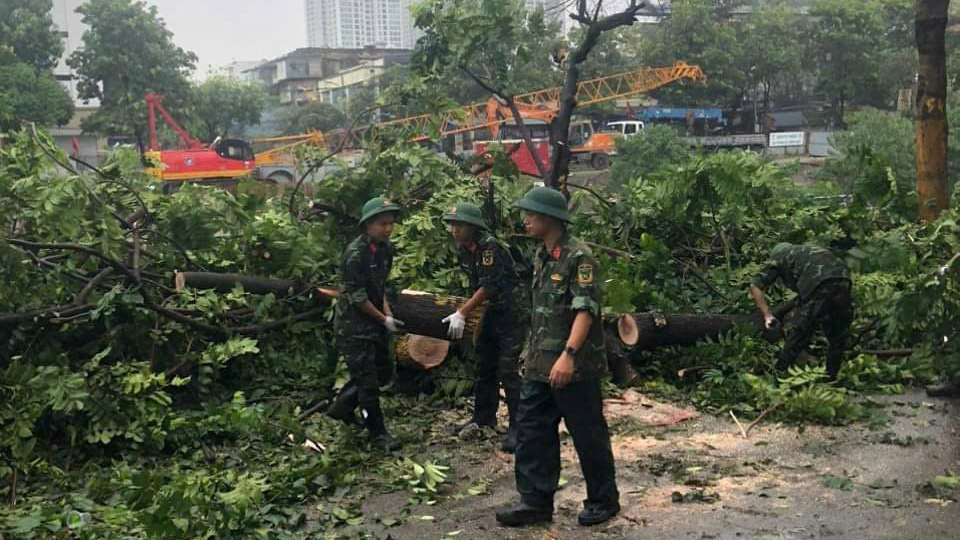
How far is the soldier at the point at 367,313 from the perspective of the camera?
19.6ft

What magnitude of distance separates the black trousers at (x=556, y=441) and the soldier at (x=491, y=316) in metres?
1.19

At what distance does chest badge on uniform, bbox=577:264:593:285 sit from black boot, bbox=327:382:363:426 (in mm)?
2396

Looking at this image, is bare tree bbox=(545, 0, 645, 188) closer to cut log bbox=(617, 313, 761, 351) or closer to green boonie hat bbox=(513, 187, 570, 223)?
cut log bbox=(617, 313, 761, 351)

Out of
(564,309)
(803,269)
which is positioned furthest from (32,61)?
(564,309)

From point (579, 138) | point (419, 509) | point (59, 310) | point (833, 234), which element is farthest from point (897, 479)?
point (579, 138)

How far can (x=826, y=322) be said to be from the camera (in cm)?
718

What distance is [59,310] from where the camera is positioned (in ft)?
21.1

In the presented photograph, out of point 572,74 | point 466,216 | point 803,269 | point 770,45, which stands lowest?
point 803,269

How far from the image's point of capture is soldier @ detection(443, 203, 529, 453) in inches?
236

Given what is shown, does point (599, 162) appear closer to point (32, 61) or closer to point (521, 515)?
point (32, 61)

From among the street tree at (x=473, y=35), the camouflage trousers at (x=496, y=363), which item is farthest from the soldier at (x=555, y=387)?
the street tree at (x=473, y=35)

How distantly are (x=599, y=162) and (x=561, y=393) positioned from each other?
106ft

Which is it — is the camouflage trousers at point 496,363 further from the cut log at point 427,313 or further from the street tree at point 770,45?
the street tree at point 770,45

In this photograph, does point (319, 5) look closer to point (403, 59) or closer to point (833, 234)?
point (403, 59)
